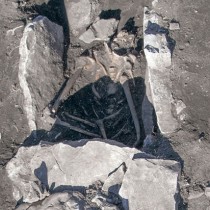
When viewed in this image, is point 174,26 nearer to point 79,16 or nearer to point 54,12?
point 79,16

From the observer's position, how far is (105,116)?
865 cm

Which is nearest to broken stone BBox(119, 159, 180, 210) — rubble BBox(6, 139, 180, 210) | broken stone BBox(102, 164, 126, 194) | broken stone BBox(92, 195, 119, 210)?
rubble BBox(6, 139, 180, 210)

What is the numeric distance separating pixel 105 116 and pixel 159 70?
1.15 meters

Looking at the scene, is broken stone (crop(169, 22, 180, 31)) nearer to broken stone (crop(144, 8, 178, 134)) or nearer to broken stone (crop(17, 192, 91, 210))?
broken stone (crop(144, 8, 178, 134))

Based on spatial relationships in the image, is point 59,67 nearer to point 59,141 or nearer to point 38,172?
point 59,141

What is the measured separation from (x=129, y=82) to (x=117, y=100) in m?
0.36

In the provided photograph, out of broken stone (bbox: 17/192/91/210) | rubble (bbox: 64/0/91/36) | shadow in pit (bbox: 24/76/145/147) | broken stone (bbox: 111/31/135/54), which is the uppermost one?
rubble (bbox: 64/0/91/36)

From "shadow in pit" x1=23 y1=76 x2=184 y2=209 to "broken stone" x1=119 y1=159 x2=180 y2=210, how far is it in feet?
1.71

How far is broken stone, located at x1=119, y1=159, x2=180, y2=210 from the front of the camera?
23.5 ft

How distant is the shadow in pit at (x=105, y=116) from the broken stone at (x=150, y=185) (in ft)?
1.71

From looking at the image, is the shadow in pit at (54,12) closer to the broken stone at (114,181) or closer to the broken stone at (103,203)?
the broken stone at (114,181)

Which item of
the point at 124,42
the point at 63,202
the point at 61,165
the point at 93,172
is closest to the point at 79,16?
the point at 124,42

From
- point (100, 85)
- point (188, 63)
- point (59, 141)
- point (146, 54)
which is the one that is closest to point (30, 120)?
point (59, 141)

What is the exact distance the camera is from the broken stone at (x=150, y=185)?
7.17m
